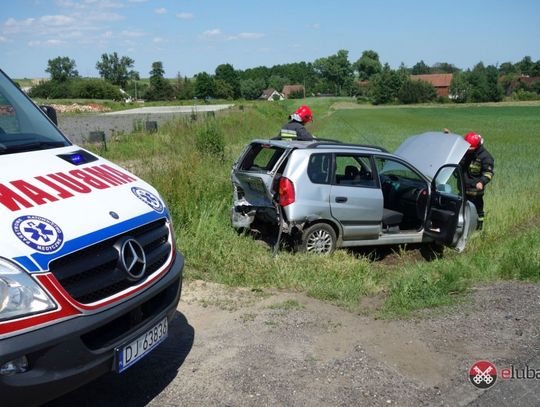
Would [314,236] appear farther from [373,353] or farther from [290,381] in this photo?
[290,381]

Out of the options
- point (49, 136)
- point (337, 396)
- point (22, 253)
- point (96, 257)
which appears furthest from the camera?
point (49, 136)

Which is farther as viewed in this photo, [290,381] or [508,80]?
[508,80]

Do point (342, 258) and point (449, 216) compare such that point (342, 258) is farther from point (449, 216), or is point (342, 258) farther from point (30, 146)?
point (30, 146)

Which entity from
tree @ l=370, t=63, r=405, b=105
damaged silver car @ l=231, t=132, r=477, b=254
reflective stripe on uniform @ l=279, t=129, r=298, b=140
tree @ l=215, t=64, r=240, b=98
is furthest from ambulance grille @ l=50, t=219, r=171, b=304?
tree @ l=215, t=64, r=240, b=98

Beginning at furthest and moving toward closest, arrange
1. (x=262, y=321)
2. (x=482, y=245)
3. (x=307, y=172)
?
(x=482, y=245) → (x=307, y=172) → (x=262, y=321)

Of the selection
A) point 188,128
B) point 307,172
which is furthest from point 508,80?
point 307,172

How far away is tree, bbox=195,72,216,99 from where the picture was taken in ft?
357

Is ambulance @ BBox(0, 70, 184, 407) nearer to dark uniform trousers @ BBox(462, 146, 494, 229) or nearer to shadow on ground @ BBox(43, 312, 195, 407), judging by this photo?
shadow on ground @ BBox(43, 312, 195, 407)

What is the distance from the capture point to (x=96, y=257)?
286 cm

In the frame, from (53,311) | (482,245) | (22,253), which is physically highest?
(22,253)

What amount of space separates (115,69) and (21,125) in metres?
134

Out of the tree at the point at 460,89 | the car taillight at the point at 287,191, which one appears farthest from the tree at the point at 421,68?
the car taillight at the point at 287,191

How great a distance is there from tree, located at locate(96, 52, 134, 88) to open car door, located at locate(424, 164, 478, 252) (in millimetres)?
128012

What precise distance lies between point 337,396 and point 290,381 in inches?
14.0
